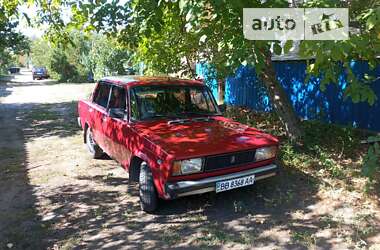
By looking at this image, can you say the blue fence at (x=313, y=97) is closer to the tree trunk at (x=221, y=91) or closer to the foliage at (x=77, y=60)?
the tree trunk at (x=221, y=91)

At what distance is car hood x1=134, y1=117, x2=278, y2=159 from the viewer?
189 inches

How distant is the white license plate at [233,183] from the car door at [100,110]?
2712 mm

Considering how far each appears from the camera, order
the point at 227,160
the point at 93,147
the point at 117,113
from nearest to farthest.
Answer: the point at 227,160 → the point at 117,113 → the point at 93,147

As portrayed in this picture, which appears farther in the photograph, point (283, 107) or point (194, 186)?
point (283, 107)

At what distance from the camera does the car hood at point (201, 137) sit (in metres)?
4.80

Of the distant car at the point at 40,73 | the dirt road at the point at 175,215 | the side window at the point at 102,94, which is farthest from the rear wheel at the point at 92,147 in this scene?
the distant car at the point at 40,73

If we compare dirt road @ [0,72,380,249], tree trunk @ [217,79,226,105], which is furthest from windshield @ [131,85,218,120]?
tree trunk @ [217,79,226,105]

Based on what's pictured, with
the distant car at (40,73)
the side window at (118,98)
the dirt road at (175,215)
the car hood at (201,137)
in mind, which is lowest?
the dirt road at (175,215)

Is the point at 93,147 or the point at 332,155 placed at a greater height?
the point at 93,147

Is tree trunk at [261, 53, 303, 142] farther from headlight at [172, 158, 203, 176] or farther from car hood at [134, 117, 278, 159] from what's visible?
headlight at [172, 158, 203, 176]

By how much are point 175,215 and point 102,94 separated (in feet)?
10.3

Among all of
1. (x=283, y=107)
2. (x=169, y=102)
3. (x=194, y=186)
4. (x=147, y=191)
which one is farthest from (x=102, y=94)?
(x=283, y=107)

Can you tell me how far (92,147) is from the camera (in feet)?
26.5

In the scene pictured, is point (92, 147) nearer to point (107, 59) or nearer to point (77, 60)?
point (107, 59)
